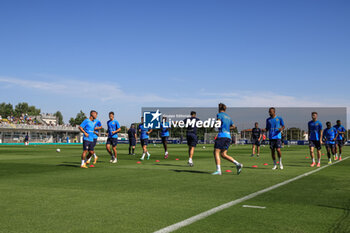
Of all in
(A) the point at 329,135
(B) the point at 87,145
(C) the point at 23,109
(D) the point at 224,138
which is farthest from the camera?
(C) the point at 23,109

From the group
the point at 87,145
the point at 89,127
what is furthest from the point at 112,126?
the point at 87,145

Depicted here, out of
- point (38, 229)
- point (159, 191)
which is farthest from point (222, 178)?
point (38, 229)

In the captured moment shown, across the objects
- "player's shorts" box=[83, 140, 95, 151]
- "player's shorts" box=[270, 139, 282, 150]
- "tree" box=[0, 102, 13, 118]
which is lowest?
"player's shorts" box=[83, 140, 95, 151]

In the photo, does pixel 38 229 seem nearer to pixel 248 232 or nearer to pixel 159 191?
pixel 248 232

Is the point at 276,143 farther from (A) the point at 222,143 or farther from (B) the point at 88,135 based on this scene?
(B) the point at 88,135

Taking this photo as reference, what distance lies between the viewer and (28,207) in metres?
5.33

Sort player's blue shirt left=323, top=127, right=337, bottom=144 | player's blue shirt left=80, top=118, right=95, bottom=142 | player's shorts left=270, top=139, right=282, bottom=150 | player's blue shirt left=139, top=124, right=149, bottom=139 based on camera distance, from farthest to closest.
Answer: player's blue shirt left=139, top=124, right=149, bottom=139 < player's blue shirt left=323, top=127, right=337, bottom=144 < player's blue shirt left=80, top=118, right=95, bottom=142 < player's shorts left=270, top=139, right=282, bottom=150

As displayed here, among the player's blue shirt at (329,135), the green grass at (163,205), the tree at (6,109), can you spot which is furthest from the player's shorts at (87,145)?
the tree at (6,109)

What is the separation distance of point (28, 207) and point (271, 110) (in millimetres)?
8905

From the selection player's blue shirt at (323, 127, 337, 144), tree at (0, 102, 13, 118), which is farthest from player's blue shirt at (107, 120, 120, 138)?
tree at (0, 102, 13, 118)

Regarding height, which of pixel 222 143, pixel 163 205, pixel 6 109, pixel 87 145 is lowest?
pixel 163 205

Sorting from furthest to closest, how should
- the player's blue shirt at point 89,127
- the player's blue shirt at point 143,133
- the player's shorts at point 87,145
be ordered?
the player's blue shirt at point 143,133 < the player's blue shirt at point 89,127 < the player's shorts at point 87,145

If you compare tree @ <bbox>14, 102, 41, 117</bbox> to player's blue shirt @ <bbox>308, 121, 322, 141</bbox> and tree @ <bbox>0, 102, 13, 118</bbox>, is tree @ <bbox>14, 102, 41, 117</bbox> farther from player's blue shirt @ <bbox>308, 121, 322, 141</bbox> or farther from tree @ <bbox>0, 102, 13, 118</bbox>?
player's blue shirt @ <bbox>308, 121, 322, 141</bbox>

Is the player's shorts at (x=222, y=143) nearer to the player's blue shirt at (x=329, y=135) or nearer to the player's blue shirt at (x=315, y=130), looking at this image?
the player's blue shirt at (x=315, y=130)
